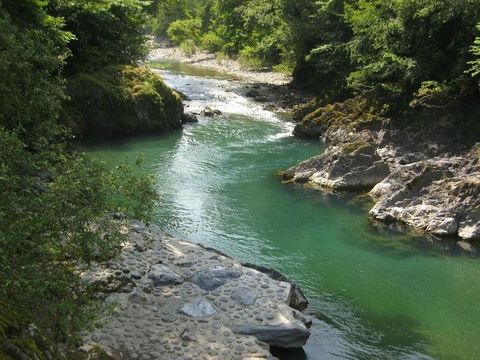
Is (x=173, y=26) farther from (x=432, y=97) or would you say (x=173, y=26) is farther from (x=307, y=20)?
(x=432, y=97)

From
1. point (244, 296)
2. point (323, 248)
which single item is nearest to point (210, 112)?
point (323, 248)

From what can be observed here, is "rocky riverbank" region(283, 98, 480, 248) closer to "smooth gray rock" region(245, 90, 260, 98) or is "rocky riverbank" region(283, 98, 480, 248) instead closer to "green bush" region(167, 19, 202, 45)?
"smooth gray rock" region(245, 90, 260, 98)

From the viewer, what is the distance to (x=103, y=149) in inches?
844

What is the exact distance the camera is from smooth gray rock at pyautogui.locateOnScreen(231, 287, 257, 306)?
9766 mm

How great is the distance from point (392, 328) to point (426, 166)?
7.35 metres

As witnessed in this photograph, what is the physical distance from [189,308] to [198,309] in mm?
155

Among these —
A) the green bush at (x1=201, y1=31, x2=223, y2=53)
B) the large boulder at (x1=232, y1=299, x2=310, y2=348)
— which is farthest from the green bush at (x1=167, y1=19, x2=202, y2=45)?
the large boulder at (x1=232, y1=299, x2=310, y2=348)

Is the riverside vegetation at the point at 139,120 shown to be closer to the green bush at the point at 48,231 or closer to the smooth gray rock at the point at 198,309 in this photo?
the green bush at the point at 48,231

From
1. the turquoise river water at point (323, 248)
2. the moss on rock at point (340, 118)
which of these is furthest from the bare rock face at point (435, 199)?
the moss on rock at point (340, 118)

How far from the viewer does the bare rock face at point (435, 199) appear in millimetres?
14625

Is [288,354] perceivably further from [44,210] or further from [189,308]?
[44,210]

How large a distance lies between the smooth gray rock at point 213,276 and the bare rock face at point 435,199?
646 centimetres

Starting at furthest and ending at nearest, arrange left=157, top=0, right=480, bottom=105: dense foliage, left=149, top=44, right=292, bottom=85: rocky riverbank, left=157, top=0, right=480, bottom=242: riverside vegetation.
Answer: left=149, top=44, right=292, bottom=85: rocky riverbank < left=157, top=0, right=480, bottom=105: dense foliage < left=157, top=0, right=480, bottom=242: riverside vegetation

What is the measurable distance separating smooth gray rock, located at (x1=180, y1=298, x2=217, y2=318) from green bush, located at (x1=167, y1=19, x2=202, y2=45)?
207 feet
